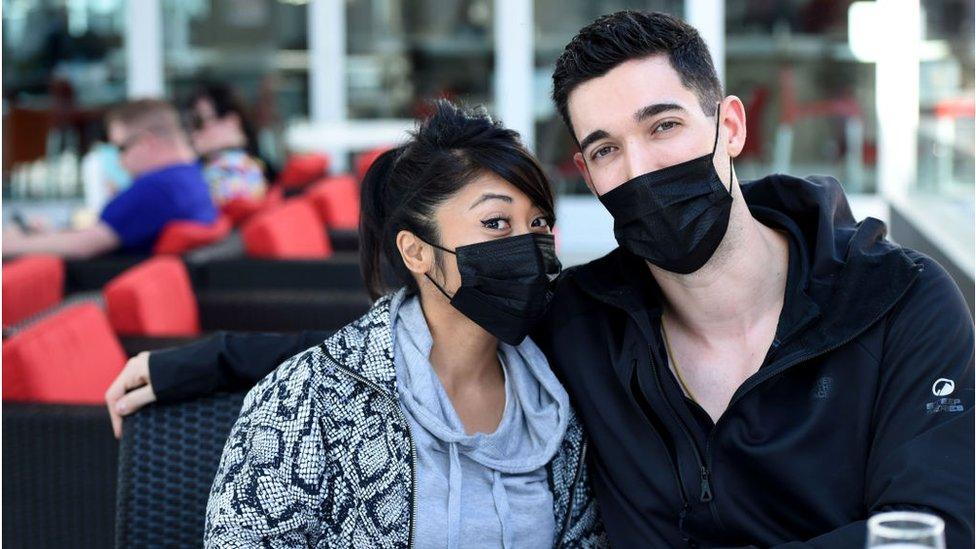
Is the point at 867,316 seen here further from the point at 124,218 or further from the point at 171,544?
the point at 124,218

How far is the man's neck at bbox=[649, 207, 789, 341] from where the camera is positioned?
215 cm

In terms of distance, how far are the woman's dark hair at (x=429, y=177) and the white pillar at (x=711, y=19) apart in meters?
6.74

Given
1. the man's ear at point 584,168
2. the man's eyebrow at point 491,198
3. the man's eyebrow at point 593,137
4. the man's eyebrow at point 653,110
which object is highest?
the man's eyebrow at point 653,110

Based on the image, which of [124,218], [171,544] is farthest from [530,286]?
[124,218]

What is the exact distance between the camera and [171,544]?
2.34 meters

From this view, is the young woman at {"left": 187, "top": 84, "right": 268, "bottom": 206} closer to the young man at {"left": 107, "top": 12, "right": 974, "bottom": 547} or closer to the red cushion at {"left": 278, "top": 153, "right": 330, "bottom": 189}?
the red cushion at {"left": 278, "top": 153, "right": 330, "bottom": 189}

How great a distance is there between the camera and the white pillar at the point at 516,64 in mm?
9203

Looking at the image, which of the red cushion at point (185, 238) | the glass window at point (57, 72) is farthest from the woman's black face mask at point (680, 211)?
the glass window at point (57, 72)

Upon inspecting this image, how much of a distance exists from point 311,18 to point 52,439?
7.73 m

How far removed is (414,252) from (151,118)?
3.83 meters

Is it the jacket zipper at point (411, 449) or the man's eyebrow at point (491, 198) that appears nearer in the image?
the jacket zipper at point (411, 449)

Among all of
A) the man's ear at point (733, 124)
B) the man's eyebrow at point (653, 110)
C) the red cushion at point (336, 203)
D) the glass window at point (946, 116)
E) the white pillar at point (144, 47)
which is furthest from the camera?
the white pillar at point (144, 47)

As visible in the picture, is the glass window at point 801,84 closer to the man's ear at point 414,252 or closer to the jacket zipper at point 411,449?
the man's ear at point 414,252

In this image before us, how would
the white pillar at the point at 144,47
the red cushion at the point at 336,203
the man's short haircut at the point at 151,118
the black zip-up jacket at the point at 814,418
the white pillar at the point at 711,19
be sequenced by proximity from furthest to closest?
the white pillar at the point at 144,47 → the white pillar at the point at 711,19 → the red cushion at the point at 336,203 → the man's short haircut at the point at 151,118 → the black zip-up jacket at the point at 814,418
